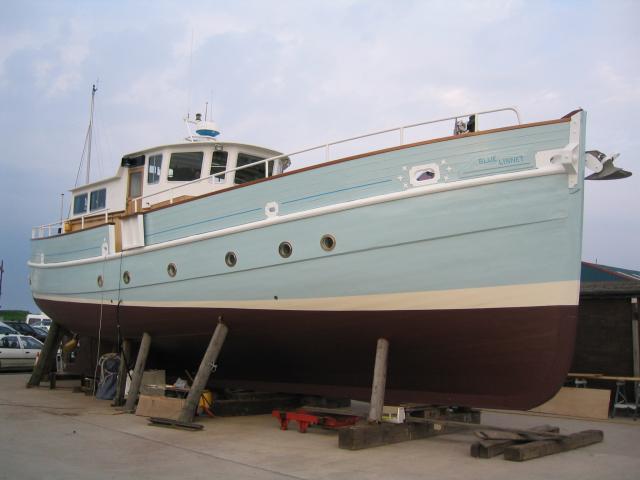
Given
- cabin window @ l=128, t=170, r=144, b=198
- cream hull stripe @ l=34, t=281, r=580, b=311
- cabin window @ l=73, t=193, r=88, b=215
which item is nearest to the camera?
cream hull stripe @ l=34, t=281, r=580, b=311

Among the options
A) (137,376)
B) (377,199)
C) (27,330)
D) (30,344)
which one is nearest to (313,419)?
(377,199)

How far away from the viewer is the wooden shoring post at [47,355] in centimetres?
1231

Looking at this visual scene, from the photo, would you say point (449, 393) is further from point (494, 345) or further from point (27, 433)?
point (27, 433)

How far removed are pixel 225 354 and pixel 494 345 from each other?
13.6ft

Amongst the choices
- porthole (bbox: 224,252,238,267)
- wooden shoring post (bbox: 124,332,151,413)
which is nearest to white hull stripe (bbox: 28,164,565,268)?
porthole (bbox: 224,252,238,267)

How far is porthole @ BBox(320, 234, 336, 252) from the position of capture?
6941 millimetres

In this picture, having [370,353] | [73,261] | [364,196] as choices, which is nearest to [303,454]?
[370,353]

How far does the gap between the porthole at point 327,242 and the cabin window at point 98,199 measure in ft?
20.2

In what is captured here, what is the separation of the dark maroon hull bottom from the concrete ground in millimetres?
648

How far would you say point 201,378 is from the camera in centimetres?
775

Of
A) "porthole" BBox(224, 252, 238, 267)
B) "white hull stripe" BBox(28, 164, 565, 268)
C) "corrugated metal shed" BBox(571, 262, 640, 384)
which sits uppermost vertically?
"white hull stripe" BBox(28, 164, 565, 268)

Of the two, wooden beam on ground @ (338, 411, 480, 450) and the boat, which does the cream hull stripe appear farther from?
wooden beam on ground @ (338, 411, 480, 450)

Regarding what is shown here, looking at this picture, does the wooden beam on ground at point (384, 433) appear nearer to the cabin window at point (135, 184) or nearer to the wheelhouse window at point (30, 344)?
the cabin window at point (135, 184)

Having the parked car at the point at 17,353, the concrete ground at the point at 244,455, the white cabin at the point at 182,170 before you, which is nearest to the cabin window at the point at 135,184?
the white cabin at the point at 182,170
